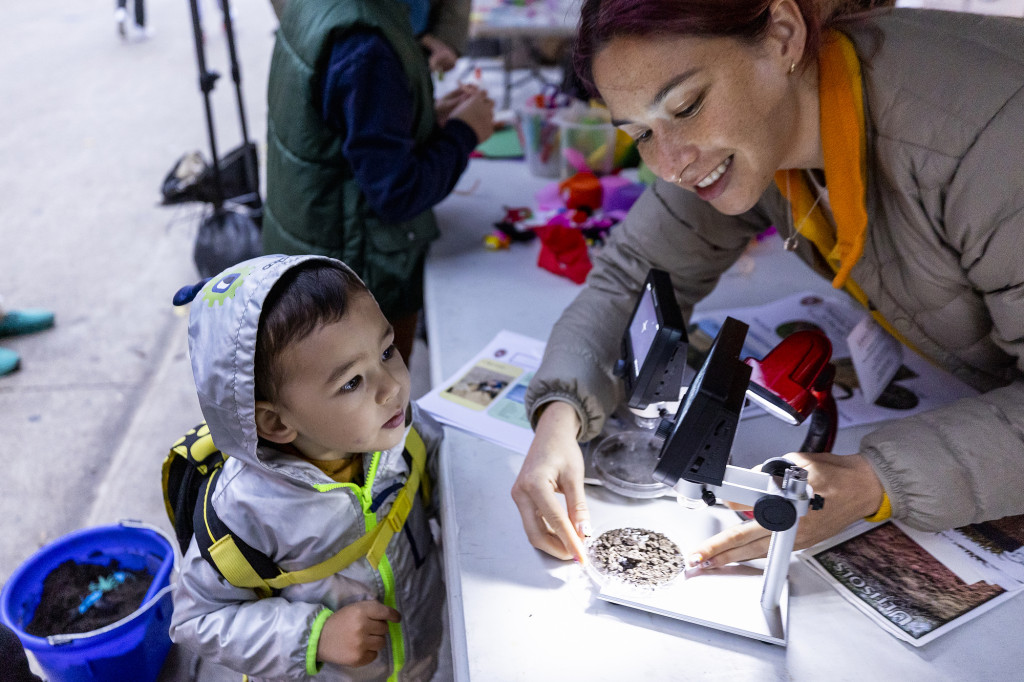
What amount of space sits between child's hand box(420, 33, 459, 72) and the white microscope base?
1965 millimetres

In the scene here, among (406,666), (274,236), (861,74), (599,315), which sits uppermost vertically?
(861,74)

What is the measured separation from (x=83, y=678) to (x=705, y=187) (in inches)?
55.5

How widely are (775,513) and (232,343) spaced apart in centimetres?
66

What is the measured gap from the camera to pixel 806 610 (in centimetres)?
92

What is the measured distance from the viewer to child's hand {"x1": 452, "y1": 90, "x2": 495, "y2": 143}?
1.88 m

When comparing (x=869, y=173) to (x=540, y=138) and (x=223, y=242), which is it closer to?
(x=540, y=138)

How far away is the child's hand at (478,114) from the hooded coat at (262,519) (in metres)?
0.98

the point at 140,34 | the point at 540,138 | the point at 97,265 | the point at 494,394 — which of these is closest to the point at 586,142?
the point at 540,138

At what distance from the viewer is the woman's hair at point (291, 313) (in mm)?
968

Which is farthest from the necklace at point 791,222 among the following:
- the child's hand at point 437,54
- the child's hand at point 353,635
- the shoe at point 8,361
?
the shoe at point 8,361

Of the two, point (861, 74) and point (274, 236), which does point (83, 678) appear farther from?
point (861, 74)

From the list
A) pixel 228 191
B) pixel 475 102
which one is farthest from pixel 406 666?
pixel 228 191

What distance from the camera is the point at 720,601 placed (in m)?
0.91

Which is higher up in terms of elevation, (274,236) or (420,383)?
(274,236)
